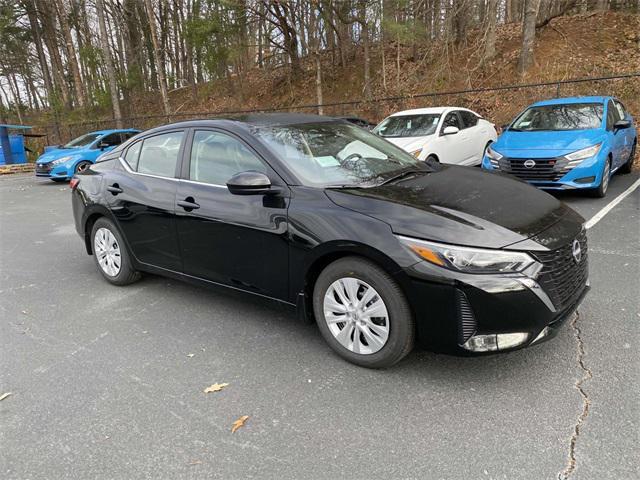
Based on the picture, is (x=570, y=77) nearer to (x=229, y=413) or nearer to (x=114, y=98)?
(x=229, y=413)

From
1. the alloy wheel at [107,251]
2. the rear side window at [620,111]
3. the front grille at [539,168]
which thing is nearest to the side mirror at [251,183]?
the alloy wheel at [107,251]

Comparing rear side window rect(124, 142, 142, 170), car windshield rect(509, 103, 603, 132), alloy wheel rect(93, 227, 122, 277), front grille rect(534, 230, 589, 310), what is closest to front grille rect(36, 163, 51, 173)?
alloy wheel rect(93, 227, 122, 277)

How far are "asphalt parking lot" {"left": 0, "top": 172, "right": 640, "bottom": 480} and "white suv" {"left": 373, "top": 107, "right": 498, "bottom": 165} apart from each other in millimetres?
5155

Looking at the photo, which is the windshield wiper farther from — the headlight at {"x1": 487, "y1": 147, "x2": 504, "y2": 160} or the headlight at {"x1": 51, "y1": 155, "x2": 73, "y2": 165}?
the headlight at {"x1": 51, "y1": 155, "x2": 73, "y2": 165}

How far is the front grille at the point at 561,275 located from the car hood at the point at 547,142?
4782mm

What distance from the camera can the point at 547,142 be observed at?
7473 mm

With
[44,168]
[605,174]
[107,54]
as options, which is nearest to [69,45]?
[107,54]

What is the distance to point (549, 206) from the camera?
10.7 feet

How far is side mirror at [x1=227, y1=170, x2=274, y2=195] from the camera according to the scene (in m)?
3.18

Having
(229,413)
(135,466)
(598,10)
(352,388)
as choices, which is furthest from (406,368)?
(598,10)

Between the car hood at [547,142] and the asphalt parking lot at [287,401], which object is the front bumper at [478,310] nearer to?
the asphalt parking lot at [287,401]

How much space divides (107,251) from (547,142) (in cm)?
658

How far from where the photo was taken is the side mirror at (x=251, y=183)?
10.4 ft

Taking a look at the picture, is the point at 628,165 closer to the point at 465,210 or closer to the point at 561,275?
the point at 561,275
